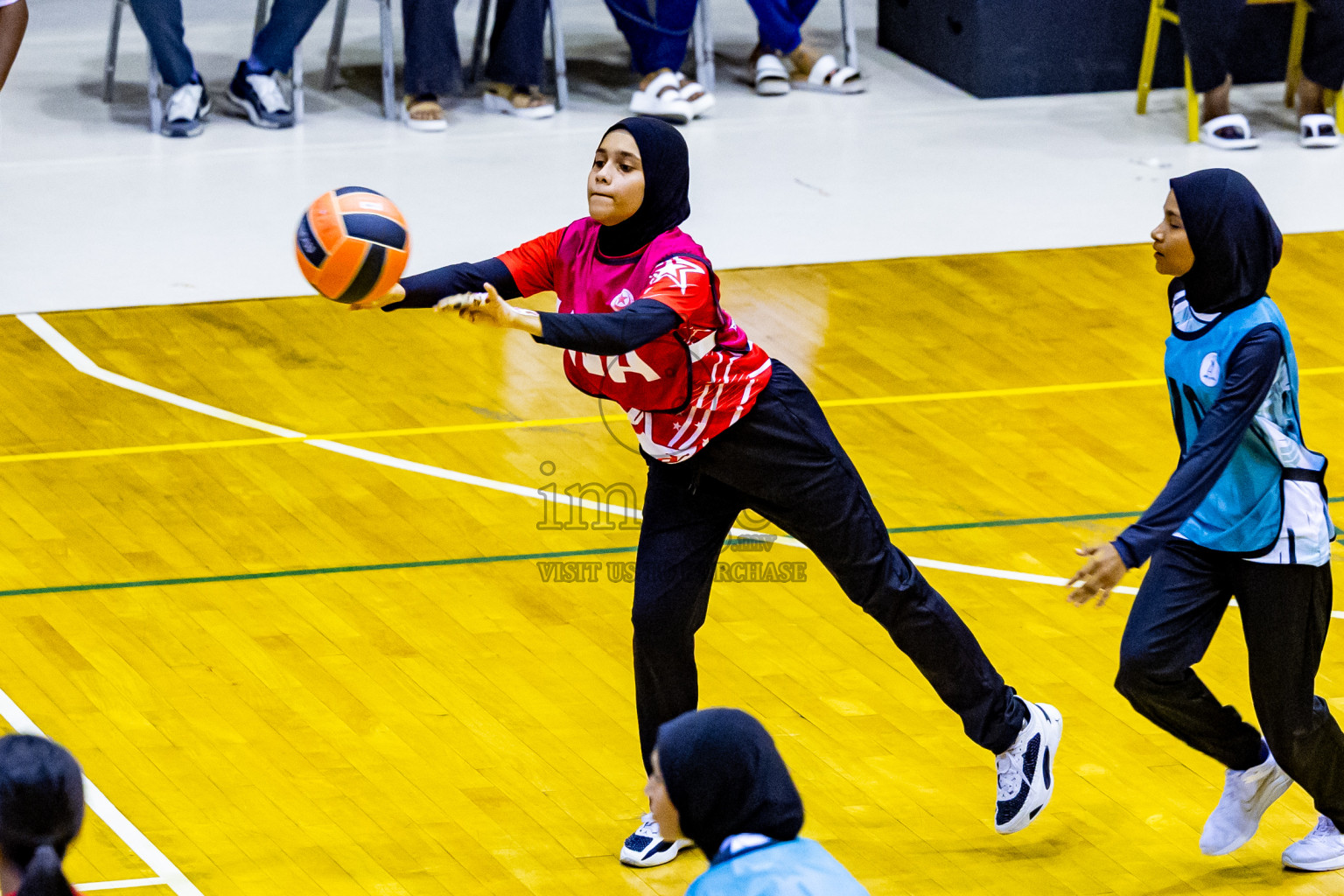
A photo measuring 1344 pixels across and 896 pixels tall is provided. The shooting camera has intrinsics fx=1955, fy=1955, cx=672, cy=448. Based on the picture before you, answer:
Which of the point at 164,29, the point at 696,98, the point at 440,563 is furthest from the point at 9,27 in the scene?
the point at 696,98

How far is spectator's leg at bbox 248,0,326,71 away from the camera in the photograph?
428 inches

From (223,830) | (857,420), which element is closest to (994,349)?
(857,420)

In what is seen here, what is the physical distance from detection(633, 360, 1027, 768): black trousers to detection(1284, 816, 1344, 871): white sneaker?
84cm

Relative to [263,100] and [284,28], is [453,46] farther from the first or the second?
[263,100]

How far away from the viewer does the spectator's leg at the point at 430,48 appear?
10.8 meters

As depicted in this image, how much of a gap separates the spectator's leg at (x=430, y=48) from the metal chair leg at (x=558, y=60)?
574 mm

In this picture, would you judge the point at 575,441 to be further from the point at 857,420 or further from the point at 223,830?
the point at 223,830

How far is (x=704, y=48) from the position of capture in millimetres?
11656

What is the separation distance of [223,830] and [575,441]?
105 inches

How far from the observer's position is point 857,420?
736cm

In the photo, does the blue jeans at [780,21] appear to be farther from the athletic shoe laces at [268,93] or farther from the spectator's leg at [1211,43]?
the athletic shoe laces at [268,93]

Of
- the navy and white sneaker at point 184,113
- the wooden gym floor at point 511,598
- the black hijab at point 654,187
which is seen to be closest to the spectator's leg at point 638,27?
the navy and white sneaker at point 184,113

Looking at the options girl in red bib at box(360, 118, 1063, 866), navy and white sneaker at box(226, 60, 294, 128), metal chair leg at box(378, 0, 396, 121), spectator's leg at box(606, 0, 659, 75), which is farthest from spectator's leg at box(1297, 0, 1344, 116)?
girl in red bib at box(360, 118, 1063, 866)

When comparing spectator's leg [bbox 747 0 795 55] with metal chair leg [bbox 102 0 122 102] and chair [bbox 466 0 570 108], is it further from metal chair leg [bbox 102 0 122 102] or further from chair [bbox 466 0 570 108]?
metal chair leg [bbox 102 0 122 102]
